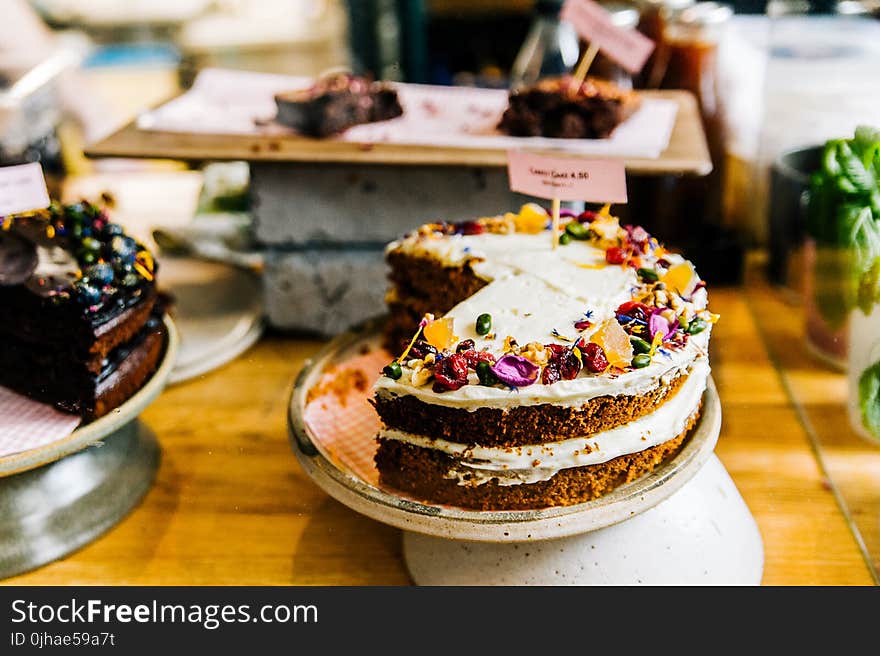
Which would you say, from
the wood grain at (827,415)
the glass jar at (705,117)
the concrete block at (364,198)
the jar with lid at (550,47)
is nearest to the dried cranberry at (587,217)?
the concrete block at (364,198)

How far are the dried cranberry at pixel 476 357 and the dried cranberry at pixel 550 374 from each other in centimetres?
8

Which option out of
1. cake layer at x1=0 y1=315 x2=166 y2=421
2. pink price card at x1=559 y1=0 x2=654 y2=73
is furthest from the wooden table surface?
pink price card at x1=559 y1=0 x2=654 y2=73

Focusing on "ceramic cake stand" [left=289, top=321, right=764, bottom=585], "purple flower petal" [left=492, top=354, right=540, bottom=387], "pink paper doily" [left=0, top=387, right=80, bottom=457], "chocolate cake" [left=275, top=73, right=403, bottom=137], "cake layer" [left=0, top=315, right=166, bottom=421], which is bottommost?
"ceramic cake stand" [left=289, top=321, right=764, bottom=585]

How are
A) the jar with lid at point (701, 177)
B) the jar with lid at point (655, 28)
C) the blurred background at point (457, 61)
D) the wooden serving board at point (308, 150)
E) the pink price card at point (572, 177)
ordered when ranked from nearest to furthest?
the pink price card at point (572, 177)
the wooden serving board at point (308, 150)
the blurred background at point (457, 61)
the jar with lid at point (701, 177)
the jar with lid at point (655, 28)

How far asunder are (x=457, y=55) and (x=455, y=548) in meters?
2.95

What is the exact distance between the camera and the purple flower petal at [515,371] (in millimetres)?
1347

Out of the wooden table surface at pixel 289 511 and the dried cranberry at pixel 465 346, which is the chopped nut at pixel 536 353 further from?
the wooden table surface at pixel 289 511

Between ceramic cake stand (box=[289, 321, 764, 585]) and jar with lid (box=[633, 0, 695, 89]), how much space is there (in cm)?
152

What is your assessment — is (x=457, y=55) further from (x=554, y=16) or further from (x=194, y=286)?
(x=194, y=286)

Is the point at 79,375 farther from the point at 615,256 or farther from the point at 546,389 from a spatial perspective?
the point at 615,256

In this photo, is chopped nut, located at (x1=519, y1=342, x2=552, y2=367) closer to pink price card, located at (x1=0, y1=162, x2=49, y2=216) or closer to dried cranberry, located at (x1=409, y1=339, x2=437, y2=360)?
dried cranberry, located at (x1=409, y1=339, x2=437, y2=360)

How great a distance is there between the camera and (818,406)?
2.02m

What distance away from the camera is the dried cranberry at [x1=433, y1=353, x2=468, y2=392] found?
1.36m

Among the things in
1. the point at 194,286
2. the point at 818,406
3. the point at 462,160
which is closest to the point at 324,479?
the point at 462,160
